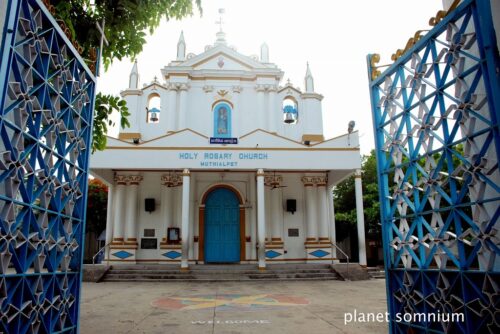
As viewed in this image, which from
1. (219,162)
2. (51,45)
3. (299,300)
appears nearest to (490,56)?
(51,45)

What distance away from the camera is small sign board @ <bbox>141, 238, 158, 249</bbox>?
14.4 metres

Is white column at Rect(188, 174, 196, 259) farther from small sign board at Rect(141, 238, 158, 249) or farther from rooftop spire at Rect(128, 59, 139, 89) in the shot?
rooftop spire at Rect(128, 59, 139, 89)

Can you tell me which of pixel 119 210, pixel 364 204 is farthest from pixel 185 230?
pixel 364 204

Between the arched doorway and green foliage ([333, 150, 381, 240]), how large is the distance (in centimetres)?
923

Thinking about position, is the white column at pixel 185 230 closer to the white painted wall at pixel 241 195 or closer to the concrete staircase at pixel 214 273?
the concrete staircase at pixel 214 273

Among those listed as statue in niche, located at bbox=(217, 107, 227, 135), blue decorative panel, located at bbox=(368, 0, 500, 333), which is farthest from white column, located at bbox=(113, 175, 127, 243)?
blue decorative panel, located at bbox=(368, 0, 500, 333)

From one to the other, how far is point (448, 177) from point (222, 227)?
12.2 m

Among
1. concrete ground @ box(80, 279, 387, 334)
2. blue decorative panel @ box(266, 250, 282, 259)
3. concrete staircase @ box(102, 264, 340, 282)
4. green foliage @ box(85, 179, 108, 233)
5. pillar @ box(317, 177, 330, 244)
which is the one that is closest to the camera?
concrete ground @ box(80, 279, 387, 334)

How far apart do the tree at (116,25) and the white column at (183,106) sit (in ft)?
34.5

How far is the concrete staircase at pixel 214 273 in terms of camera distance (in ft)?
39.4

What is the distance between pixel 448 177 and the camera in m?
2.96

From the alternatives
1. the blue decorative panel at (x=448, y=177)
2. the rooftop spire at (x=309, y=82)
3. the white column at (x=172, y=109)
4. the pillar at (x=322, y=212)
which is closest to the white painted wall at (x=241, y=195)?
the pillar at (x=322, y=212)

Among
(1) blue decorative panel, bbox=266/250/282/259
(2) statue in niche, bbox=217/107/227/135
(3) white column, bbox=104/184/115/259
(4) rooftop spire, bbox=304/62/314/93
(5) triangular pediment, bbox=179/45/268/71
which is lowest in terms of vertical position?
(1) blue decorative panel, bbox=266/250/282/259

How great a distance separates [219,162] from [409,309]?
32.5 feet
